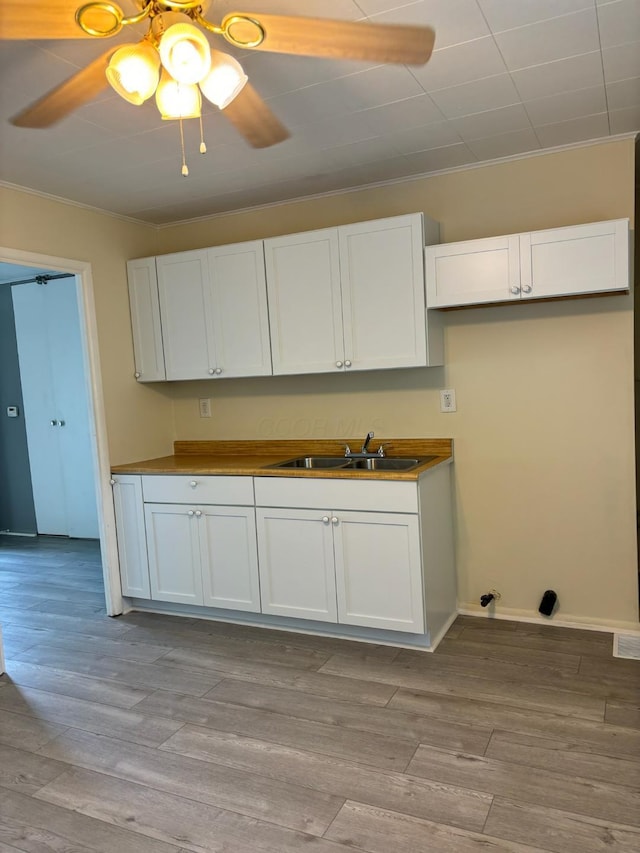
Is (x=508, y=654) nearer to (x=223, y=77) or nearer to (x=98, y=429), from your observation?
(x=98, y=429)

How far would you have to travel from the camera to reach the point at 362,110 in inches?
98.0

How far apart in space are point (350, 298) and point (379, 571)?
1.37 metres

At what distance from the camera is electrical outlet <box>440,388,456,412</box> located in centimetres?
342

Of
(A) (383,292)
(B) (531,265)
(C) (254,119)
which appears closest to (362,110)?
(C) (254,119)

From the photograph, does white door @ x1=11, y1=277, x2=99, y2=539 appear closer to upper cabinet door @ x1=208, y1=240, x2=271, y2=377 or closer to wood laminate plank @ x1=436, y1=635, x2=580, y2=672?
upper cabinet door @ x1=208, y1=240, x2=271, y2=377

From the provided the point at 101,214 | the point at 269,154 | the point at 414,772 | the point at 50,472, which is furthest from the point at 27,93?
the point at 50,472

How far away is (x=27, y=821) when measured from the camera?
6.61ft

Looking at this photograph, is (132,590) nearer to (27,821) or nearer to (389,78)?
(27,821)

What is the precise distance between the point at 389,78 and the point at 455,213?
119 centimetres

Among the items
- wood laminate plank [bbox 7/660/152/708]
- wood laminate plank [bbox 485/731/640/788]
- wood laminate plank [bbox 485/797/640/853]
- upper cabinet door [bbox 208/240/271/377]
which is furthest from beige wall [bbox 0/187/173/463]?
wood laminate plank [bbox 485/797/640/853]

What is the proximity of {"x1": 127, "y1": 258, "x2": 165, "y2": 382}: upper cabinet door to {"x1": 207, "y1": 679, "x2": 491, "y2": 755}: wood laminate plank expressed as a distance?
1.93 meters

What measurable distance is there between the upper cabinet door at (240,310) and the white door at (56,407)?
2325 mm

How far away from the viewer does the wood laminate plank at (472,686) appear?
2494 millimetres

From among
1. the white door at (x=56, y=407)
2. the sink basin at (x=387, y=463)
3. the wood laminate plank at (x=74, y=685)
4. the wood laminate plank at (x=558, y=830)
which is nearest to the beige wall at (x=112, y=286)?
the wood laminate plank at (x=74, y=685)
